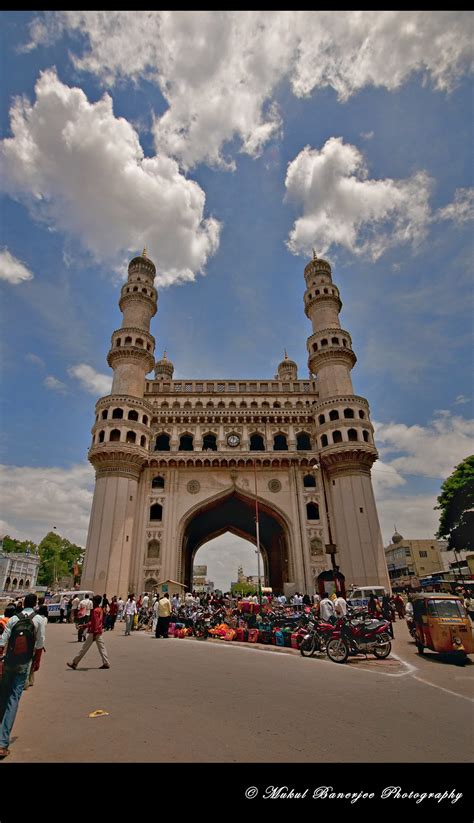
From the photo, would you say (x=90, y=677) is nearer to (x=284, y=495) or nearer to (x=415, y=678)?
(x=415, y=678)

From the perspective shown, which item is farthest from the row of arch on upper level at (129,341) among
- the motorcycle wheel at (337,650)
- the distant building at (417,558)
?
the distant building at (417,558)

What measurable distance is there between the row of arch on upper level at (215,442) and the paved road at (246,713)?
1015 inches

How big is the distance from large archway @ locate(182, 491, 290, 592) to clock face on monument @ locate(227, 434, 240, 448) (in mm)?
4118

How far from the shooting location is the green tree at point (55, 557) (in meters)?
71.4

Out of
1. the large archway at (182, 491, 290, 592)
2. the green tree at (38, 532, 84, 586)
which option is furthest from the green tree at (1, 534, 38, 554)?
the large archway at (182, 491, 290, 592)

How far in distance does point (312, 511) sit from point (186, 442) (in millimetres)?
12121

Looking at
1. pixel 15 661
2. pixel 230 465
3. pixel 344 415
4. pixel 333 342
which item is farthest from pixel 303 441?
pixel 15 661

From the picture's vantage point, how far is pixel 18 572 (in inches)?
2584

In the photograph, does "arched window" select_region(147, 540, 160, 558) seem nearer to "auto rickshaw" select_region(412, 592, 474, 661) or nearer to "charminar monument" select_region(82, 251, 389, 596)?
"charminar monument" select_region(82, 251, 389, 596)

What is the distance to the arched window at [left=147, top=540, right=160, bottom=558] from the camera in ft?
103

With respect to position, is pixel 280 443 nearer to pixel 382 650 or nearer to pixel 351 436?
pixel 351 436

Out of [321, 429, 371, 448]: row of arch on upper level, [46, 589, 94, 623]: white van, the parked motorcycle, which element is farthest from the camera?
[321, 429, 371, 448]: row of arch on upper level
